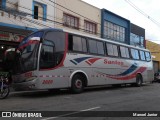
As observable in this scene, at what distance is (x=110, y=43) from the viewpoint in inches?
774

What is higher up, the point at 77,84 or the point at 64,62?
the point at 64,62

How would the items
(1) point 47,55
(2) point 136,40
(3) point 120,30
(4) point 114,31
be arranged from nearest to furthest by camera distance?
(1) point 47,55, (4) point 114,31, (3) point 120,30, (2) point 136,40

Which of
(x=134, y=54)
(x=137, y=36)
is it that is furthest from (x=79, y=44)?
(x=137, y=36)

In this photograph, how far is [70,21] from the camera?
91.4 ft

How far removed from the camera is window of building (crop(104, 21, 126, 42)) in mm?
34500

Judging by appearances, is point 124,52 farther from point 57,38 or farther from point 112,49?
point 57,38

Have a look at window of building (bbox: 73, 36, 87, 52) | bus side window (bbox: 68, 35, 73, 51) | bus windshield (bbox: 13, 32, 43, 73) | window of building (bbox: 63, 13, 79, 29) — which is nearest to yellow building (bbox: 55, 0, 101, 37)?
window of building (bbox: 63, 13, 79, 29)

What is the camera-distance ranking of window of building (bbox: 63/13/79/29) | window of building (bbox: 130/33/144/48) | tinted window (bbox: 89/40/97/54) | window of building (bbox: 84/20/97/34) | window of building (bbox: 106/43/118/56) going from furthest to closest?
1. window of building (bbox: 130/33/144/48)
2. window of building (bbox: 84/20/97/34)
3. window of building (bbox: 63/13/79/29)
4. window of building (bbox: 106/43/118/56)
5. tinted window (bbox: 89/40/97/54)

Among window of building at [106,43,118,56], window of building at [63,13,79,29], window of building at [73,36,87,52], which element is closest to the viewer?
window of building at [73,36,87,52]

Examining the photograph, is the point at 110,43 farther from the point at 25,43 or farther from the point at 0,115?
the point at 0,115

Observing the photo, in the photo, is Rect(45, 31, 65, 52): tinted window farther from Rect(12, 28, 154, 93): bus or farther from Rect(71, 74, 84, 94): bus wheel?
Rect(71, 74, 84, 94): bus wheel

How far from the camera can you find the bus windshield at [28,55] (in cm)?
1388

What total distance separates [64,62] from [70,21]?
43.5ft

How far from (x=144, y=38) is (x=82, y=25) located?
2004 centimetres
